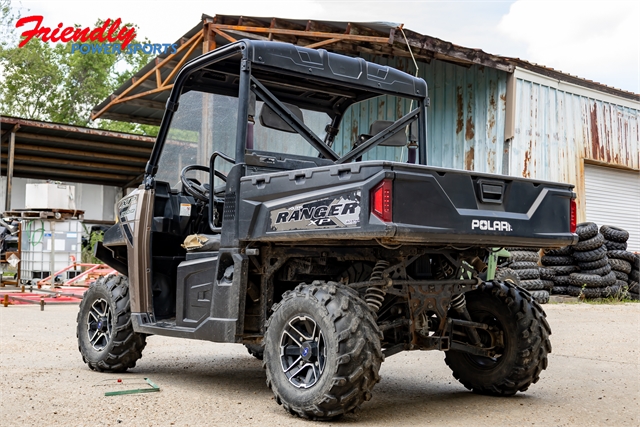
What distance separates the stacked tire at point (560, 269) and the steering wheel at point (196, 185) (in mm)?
10941

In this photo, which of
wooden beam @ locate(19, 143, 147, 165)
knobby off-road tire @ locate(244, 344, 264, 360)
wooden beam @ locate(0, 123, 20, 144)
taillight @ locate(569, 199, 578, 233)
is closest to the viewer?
taillight @ locate(569, 199, 578, 233)

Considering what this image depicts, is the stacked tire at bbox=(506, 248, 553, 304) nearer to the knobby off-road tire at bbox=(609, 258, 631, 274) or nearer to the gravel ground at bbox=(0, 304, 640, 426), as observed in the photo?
the knobby off-road tire at bbox=(609, 258, 631, 274)

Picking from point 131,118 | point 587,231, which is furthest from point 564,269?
point 131,118

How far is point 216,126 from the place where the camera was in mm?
6289

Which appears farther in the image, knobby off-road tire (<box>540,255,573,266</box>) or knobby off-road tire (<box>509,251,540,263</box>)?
knobby off-road tire (<box>540,255,573,266</box>)

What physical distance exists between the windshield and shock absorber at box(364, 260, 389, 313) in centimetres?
128

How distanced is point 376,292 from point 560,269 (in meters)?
11.9

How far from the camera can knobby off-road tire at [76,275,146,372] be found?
21.5 ft

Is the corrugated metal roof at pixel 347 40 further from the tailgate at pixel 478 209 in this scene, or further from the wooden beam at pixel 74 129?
the wooden beam at pixel 74 129

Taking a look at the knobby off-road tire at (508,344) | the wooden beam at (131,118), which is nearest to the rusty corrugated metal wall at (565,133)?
the knobby off-road tire at (508,344)

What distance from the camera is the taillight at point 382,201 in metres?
4.32

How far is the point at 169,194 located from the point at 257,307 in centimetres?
157

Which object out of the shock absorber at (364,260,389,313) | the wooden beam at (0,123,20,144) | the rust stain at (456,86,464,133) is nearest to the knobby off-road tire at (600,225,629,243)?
the rust stain at (456,86,464,133)

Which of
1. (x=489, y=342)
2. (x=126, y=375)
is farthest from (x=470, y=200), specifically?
(x=126, y=375)
